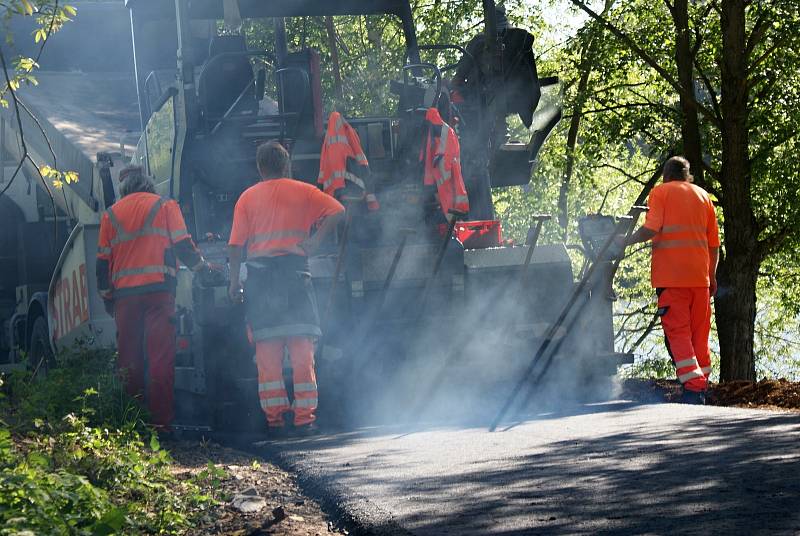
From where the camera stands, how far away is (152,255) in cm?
809

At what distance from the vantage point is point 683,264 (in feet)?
28.7

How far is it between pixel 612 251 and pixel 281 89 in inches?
103

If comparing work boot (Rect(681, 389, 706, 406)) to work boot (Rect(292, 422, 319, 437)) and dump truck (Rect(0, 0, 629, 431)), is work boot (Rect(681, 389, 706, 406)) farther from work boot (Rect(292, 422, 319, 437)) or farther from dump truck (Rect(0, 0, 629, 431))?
work boot (Rect(292, 422, 319, 437))

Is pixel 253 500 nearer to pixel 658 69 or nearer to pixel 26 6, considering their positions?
pixel 26 6

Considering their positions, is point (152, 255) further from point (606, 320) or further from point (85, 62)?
point (85, 62)

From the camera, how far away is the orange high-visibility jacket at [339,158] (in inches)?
344

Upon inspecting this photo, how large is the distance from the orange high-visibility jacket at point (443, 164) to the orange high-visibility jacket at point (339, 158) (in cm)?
50

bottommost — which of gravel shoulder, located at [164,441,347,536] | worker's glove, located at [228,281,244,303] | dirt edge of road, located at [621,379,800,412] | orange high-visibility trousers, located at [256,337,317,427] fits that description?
dirt edge of road, located at [621,379,800,412]

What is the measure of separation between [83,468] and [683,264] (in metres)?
4.75

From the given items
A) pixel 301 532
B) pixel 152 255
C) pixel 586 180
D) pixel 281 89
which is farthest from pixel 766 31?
pixel 301 532

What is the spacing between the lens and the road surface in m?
4.32

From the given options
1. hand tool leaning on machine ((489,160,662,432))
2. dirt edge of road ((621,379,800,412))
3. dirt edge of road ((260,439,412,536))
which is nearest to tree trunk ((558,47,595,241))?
dirt edge of road ((621,379,800,412))

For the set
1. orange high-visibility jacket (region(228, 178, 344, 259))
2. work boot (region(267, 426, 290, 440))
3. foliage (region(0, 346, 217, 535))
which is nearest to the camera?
foliage (region(0, 346, 217, 535))

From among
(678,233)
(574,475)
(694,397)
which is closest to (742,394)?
(694,397)
